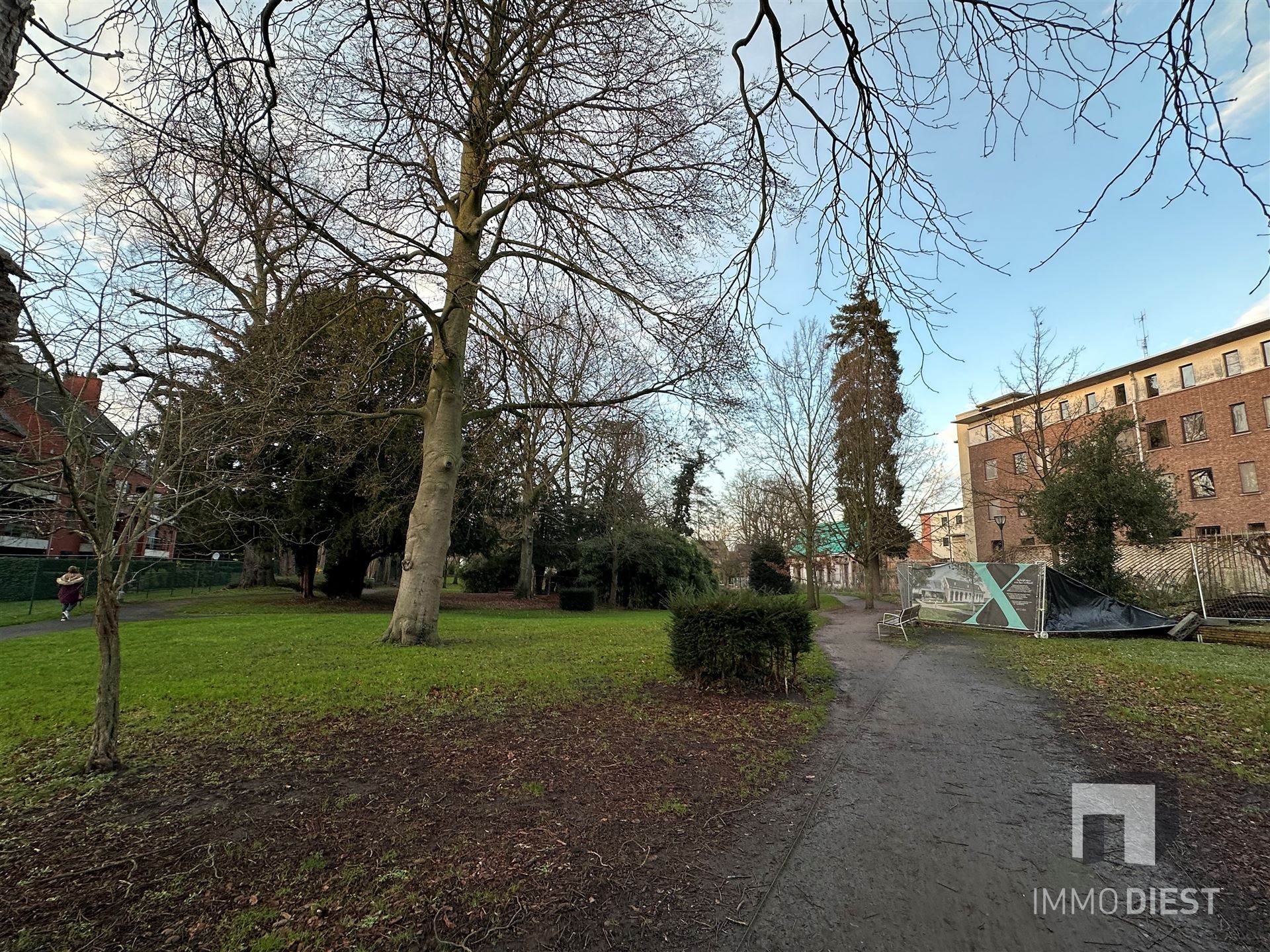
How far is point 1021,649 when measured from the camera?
12375 millimetres

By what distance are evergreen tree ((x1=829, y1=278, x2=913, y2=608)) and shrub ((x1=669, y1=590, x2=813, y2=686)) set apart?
20.3 m

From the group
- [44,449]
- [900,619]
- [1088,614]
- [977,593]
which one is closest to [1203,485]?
[1088,614]

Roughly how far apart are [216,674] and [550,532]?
23.8 m

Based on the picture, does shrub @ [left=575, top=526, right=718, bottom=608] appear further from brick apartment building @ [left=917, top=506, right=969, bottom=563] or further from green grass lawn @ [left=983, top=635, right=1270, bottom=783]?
green grass lawn @ [left=983, top=635, right=1270, bottom=783]

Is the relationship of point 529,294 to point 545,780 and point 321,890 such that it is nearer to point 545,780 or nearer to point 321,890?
point 545,780

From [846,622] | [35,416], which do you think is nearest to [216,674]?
[35,416]

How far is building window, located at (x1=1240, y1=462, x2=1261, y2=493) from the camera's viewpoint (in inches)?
1101

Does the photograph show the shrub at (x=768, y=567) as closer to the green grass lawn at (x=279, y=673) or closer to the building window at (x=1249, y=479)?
the green grass lawn at (x=279, y=673)

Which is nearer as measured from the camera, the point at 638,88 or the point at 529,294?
the point at 638,88

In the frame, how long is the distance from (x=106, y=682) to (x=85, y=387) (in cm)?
220

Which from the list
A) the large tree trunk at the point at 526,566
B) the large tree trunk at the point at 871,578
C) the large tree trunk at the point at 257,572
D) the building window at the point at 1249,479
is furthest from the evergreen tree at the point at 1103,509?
the large tree trunk at the point at 257,572

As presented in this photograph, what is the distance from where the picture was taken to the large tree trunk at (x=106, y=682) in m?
4.26

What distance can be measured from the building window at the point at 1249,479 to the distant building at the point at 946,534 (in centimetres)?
1224

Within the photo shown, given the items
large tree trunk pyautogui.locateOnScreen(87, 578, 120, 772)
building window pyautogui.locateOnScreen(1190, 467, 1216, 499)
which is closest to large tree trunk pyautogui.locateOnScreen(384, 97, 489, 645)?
large tree trunk pyautogui.locateOnScreen(87, 578, 120, 772)
